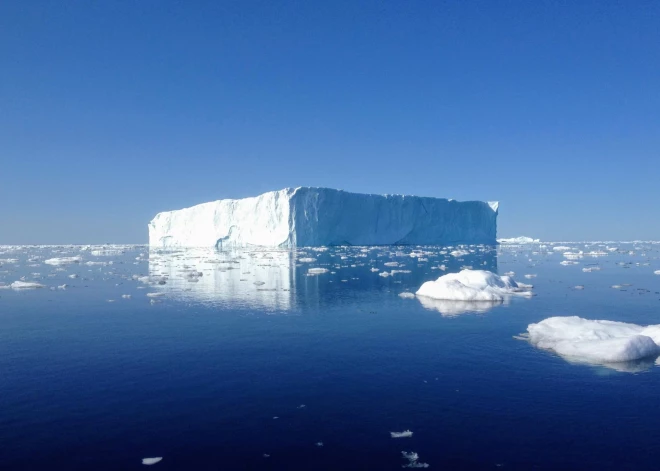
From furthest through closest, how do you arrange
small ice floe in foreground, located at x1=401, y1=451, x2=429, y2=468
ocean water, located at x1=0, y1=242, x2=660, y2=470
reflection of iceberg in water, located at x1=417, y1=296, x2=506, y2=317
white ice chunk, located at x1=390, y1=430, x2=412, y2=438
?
reflection of iceberg in water, located at x1=417, y1=296, x2=506, y2=317 < white ice chunk, located at x1=390, y1=430, x2=412, y2=438 < ocean water, located at x1=0, y1=242, x2=660, y2=470 < small ice floe in foreground, located at x1=401, y1=451, x2=429, y2=468

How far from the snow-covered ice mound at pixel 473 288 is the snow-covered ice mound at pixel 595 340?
4.49 meters

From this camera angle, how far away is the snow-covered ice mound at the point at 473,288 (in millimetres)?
14070

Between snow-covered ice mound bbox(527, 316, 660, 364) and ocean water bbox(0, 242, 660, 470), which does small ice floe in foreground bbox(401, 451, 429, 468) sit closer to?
ocean water bbox(0, 242, 660, 470)

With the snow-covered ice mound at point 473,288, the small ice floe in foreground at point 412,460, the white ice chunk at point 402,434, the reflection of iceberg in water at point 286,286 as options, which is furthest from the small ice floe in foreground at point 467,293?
the small ice floe in foreground at point 412,460

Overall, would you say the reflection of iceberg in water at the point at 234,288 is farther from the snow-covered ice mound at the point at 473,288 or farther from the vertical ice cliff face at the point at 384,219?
the vertical ice cliff face at the point at 384,219

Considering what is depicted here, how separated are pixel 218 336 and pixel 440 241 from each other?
148 ft

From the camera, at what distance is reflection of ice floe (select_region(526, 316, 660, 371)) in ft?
25.1

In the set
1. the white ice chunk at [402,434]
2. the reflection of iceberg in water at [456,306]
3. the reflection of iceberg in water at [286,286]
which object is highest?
the reflection of iceberg in water at [286,286]

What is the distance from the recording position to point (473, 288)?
14.4m

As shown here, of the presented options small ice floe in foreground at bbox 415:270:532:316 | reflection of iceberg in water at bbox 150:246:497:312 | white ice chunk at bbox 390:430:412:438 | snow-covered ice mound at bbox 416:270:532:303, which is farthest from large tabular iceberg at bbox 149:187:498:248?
Answer: white ice chunk at bbox 390:430:412:438

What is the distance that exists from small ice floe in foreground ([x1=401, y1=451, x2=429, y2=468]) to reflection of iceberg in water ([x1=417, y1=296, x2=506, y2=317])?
24.3 feet

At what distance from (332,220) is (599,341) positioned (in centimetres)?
3735

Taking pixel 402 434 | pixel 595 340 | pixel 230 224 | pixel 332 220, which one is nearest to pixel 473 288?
pixel 595 340

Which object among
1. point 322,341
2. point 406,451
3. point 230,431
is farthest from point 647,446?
point 322,341
